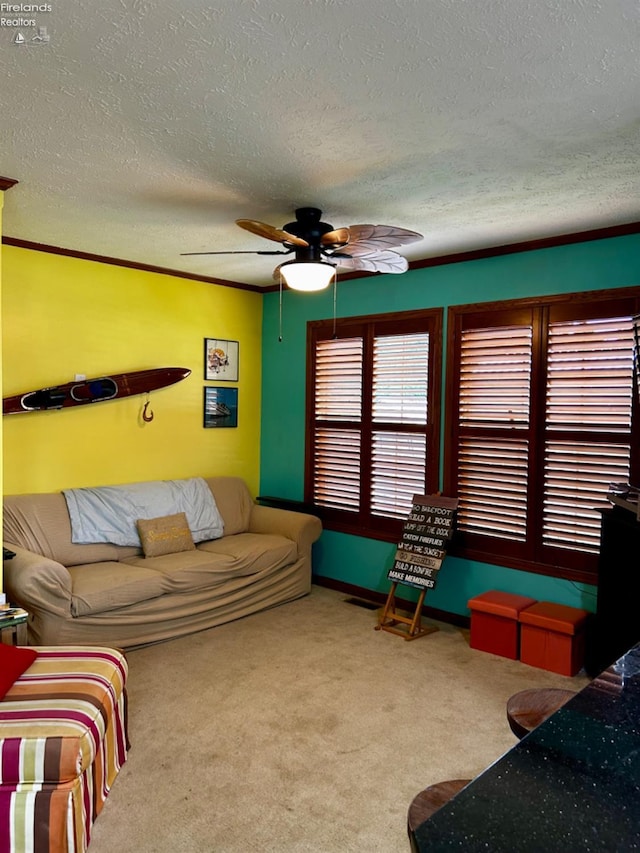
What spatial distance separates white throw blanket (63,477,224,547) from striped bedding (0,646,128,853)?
6.33 ft

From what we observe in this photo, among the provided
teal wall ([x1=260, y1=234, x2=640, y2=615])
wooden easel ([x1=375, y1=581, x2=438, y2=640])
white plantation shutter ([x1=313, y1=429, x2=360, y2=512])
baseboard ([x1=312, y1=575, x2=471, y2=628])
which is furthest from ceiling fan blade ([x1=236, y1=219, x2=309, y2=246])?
baseboard ([x1=312, y1=575, x2=471, y2=628])

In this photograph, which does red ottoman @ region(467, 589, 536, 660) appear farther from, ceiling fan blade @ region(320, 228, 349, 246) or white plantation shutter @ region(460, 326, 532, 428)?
ceiling fan blade @ region(320, 228, 349, 246)

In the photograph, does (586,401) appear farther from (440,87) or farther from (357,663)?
(440,87)

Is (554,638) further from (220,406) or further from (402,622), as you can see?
(220,406)

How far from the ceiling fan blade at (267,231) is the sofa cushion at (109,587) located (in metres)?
2.29

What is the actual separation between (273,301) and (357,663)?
3.37 m

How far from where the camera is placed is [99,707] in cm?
242

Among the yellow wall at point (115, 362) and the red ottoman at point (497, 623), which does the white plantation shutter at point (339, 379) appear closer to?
the yellow wall at point (115, 362)

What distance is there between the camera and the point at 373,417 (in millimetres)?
5055

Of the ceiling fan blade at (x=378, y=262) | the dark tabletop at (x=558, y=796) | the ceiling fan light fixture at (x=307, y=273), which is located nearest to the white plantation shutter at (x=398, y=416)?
the ceiling fan blade at (x=378, y=262)

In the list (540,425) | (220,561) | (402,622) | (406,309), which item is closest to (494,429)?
(540,425)

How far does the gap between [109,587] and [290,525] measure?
1696 millimetres

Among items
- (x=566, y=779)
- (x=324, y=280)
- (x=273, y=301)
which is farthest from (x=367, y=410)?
(x=566, y=779)

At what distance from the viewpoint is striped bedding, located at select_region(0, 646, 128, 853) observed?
211 centimetres
